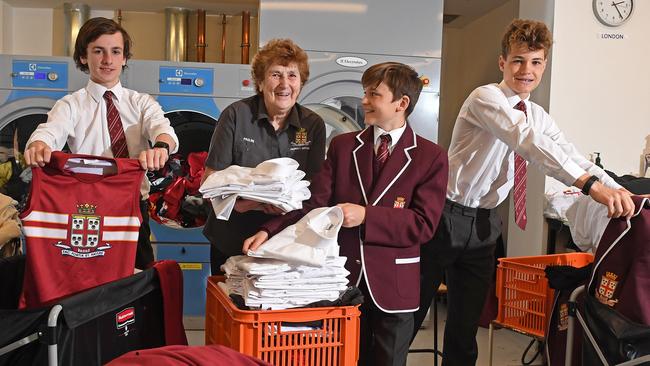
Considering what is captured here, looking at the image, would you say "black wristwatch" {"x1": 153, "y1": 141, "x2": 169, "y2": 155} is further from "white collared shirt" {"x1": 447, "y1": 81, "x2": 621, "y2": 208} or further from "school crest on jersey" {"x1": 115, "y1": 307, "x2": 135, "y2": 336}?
"white collared shirt" {"x1": 447, "y1": 81, "x2": 621, "y2": 208}

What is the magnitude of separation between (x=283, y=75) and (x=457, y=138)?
813mm

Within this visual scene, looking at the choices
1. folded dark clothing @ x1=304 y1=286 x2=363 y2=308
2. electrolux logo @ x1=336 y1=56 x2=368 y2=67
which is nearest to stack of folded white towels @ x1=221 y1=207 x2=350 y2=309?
folded dark clothing @ x1=304 y1=286 x2=363 y2=308

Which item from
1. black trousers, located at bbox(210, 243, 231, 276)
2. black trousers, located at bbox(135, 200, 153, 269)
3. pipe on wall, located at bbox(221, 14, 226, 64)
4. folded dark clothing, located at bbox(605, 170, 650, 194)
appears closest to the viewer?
black trousers, located at bbox(135, 200, 153, 269)

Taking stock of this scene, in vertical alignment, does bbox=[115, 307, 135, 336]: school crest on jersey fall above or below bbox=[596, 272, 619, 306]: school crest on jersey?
below

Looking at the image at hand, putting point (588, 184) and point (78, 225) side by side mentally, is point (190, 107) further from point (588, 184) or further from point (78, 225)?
point (588, 184)

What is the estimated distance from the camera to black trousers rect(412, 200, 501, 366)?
2619mm

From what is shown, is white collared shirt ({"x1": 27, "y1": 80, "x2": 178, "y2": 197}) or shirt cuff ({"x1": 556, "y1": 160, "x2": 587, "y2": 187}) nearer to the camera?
shirt cuff ({"x1": 556, "y1": 160, "x2": 587, "y2": 187})

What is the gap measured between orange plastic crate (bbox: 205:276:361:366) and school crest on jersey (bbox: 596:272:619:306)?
0.77 meters

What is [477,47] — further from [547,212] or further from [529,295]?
[529,295]

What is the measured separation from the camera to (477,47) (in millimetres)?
6930

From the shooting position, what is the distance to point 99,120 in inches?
98.4

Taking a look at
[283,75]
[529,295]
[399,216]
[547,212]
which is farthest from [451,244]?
[547,212]

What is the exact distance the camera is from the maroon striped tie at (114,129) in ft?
8.21

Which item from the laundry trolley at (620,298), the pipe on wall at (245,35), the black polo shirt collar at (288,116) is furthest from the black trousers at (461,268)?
the pipe on wall at (245,35)
